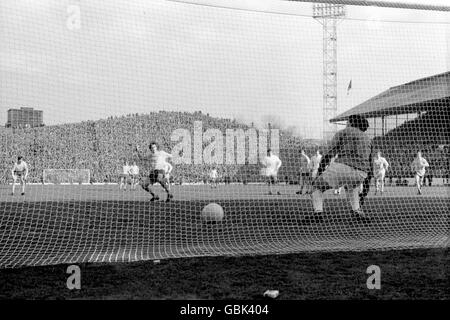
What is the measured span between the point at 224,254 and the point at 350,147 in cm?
361

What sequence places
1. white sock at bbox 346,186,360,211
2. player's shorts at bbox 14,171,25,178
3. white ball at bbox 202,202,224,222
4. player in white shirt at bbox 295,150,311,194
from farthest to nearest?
player's shorts at bbox 14,171,25,178, player in white shirt at bbox 295,150,311,194, white sock at bbox 346,186,360,211, white ball at bbox 202,202,224,222

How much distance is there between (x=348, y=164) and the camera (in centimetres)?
821

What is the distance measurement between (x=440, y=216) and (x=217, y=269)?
6.34 m

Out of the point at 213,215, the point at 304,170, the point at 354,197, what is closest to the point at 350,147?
the point at 354,197

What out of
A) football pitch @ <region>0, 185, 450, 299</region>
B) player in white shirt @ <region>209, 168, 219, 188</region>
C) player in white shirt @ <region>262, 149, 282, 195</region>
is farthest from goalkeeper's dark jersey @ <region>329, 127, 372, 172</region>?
player in white shirt @ <region>209, 168, 219, 188</region>

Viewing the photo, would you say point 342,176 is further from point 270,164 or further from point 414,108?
point 270,164

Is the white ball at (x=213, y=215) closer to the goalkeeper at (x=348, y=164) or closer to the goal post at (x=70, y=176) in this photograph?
the goalkeeper at (x=348, y=164)

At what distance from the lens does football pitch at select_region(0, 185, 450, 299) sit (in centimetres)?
401

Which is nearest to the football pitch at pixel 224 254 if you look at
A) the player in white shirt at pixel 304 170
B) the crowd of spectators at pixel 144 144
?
the crowd of spectators at pixel 144 144

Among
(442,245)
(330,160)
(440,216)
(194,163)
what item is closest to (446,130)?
(440,216)

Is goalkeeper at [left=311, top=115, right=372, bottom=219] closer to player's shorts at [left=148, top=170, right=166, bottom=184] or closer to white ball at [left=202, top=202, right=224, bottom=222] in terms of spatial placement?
white ball at [left=202, top=202, right=224, bottom=222]

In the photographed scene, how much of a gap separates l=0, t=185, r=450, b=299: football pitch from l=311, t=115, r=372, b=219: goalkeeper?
0.63m

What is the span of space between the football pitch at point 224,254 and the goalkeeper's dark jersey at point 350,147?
3.40 feet
